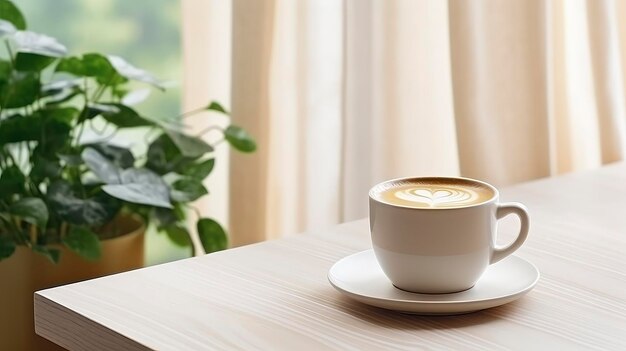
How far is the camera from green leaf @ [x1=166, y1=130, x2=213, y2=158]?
138 centimetres

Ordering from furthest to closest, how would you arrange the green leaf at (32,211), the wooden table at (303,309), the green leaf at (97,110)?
the green leaf at (97,110)
the green leaf at (32,211)
the wooden table at (303,309)

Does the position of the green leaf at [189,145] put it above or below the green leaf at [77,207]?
above

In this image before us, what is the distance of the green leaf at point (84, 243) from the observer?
1247 millimetres

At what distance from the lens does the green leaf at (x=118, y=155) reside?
4.51 ft

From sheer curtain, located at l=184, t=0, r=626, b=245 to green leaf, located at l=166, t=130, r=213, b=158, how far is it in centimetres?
25

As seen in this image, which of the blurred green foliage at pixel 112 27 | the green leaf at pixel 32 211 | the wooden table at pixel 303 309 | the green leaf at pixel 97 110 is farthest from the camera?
the blurred green foliage at pixel 112 27

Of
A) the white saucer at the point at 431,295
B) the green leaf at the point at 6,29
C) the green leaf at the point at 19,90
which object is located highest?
the green leaf at the point at 6,29

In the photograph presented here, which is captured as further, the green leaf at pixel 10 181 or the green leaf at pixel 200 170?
the green leaf at pixel 200 170

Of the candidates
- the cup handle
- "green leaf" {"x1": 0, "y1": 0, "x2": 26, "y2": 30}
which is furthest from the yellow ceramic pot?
the cup handle

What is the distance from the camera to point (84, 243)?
125cm

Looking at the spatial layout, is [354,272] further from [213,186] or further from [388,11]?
[213,186]

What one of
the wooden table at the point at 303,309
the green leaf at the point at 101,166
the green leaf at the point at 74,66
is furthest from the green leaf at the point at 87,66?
the wooden table at the point at 303,309

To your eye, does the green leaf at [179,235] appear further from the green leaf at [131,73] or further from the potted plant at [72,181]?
the green leaf at [131,73]

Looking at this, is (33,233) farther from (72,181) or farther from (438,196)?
(438,196)
